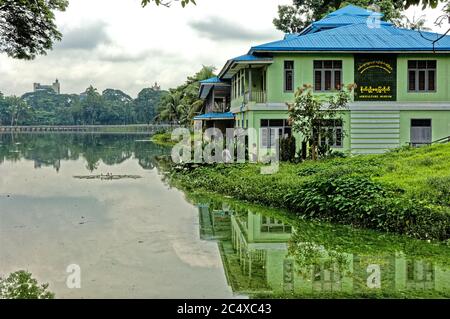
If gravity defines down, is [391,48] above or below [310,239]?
above

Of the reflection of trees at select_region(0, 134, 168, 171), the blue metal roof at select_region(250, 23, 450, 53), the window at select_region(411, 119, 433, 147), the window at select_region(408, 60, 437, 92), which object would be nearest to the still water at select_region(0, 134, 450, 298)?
the blue metal roof at select_region(250, 23, 450, 53)

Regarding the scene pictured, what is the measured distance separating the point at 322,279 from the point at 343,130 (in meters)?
16.4

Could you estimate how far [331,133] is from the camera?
21828 mm

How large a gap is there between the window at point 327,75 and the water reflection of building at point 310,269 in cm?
1409

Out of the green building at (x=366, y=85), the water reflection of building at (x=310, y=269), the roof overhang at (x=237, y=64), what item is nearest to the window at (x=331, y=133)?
the green building at (x=366, y=85)

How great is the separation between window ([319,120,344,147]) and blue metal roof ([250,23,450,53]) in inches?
122

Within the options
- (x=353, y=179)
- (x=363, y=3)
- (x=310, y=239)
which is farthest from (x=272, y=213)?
(x=363, y=3)

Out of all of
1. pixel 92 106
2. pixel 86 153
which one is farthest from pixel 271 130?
pixel 92 106

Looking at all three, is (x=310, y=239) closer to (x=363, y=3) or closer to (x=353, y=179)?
(x=353, y=179)

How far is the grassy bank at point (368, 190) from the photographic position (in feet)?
38.2

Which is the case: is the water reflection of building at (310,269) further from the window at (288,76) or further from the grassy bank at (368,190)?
the window at (288,76)

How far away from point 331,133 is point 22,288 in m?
15.6

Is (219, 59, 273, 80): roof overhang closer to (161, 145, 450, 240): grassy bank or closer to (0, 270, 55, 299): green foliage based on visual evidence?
(161, 145, 450, 240): grassy bank

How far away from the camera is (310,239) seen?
1145cm
